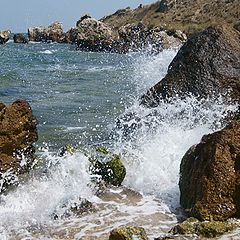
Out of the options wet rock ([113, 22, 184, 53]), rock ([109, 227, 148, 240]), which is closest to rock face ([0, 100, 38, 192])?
rock ([109, 227, 148, 240])

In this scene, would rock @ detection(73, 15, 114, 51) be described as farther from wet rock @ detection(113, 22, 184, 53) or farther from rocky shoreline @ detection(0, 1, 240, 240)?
rocky shoreline @ detection(0, 1, 240, 240)

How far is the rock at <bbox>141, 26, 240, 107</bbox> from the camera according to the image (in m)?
9.77

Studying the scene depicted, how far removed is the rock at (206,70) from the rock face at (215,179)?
345 cm

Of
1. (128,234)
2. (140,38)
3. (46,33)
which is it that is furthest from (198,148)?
(46,33)

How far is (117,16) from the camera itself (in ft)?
265

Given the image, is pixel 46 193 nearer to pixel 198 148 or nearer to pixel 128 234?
pixel 198 148

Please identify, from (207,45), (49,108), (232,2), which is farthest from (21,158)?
(232,2)

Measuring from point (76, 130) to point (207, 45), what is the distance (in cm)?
337

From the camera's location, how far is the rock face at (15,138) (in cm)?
774

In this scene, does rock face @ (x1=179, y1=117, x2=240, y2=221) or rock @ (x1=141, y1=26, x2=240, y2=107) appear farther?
rock @ (x1=141, y1=26, x2=240, y2=107)

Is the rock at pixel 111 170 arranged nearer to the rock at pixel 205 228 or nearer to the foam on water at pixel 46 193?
the foam on water at pixel 46 193

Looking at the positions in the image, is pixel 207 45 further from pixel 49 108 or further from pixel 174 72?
pixel 49 108

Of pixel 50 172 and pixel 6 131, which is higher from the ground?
pixel 6 131

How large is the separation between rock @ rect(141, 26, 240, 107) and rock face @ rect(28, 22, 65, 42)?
58.2 meters
